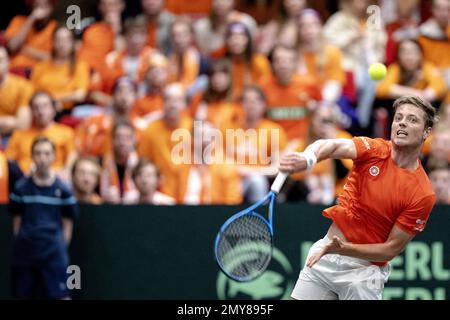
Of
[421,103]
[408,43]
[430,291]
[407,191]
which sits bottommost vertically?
[430,291]

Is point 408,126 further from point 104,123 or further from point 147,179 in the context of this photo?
point 104,123

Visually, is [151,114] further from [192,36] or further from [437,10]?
[437,10]

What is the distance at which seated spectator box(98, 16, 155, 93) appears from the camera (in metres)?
11.2

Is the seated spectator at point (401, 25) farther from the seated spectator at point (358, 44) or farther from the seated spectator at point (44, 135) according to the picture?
the seated spectator at point (44, 135)

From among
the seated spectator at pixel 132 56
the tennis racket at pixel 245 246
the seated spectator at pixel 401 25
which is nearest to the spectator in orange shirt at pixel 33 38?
the seated spectator at pixel 132 56

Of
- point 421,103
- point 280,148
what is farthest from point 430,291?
point 421,103

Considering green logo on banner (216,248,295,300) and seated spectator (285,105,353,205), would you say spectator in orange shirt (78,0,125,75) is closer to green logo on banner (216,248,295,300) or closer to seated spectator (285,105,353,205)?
seated spectator (285,105,353,205)

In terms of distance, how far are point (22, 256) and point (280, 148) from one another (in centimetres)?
254

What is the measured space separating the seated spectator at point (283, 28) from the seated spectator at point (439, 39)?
126cm

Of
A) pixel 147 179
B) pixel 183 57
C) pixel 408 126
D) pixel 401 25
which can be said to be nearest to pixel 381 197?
pixel 408 126

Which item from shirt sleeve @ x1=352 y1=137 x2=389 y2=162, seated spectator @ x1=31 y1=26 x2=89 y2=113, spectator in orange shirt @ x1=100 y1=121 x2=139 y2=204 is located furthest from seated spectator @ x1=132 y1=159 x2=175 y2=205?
shirt sleeve @ x1=352 y1=137 x2=389 y2=162

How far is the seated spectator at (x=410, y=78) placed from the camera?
10.7 meters

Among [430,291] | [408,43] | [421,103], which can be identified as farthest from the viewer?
[408,43]

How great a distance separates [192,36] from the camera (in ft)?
37.2
